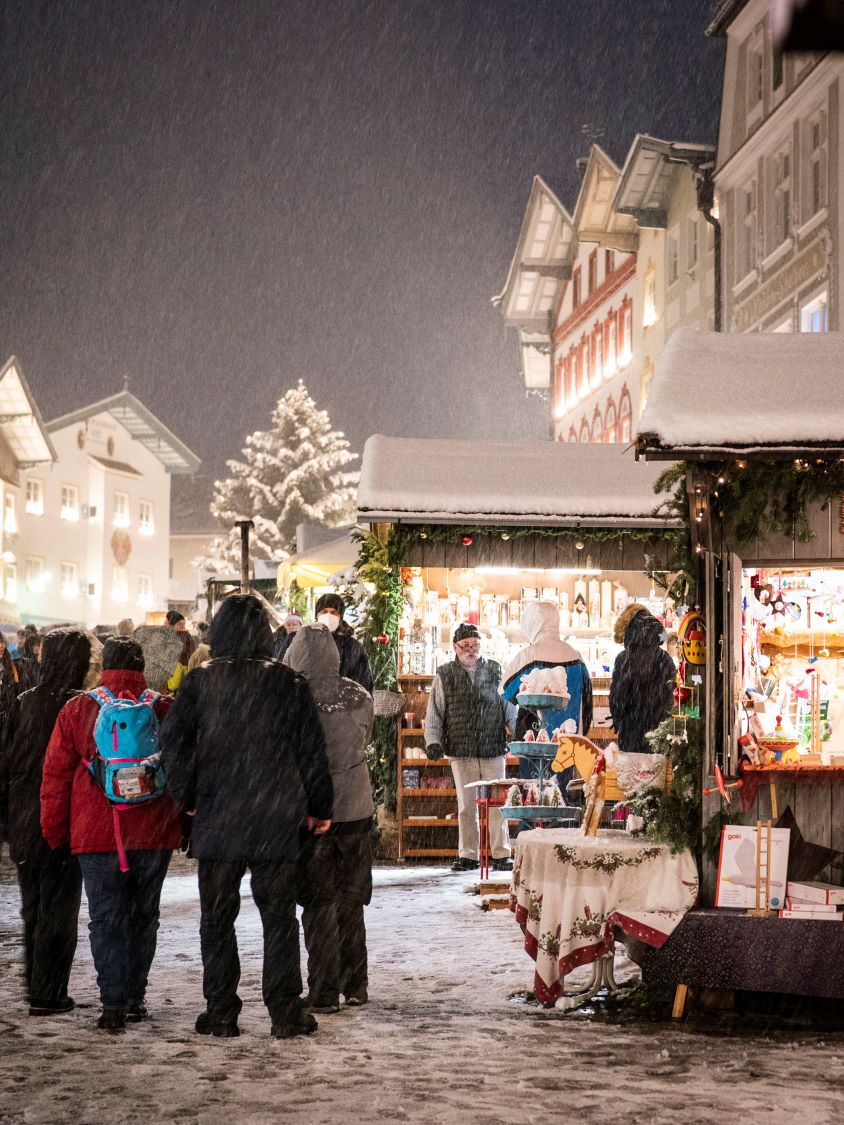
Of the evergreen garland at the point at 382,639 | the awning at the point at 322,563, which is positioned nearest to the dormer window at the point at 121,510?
the awning at the point at 322,563

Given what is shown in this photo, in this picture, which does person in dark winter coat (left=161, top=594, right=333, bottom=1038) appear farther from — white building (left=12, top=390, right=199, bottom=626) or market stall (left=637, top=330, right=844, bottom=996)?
white building (left=12, top=390, right=199, bottom=626)

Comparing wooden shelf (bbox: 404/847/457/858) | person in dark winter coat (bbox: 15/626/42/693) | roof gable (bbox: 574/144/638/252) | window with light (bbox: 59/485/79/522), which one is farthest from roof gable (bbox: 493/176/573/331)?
window with light (bbox: 59/485/79/522)

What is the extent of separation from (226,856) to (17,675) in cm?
869

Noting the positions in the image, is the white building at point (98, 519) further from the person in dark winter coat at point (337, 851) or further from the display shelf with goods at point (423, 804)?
the person in dark winter coat at point (337, 851)

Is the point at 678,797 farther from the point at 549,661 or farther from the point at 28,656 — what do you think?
the point at 28,656

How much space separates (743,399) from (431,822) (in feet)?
24.7

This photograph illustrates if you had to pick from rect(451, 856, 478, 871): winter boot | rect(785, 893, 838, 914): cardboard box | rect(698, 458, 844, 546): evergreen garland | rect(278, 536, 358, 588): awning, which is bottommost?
rect(451, 856, 478, 871): winter boot

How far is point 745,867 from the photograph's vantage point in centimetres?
758

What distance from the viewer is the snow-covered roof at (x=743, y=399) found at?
745 cm

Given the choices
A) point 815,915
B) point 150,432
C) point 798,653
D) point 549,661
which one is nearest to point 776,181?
point 549,661

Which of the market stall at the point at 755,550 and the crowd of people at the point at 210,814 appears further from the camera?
the market stall at the point at 755,550

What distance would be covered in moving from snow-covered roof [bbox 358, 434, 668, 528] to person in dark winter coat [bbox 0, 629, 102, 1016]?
6.27 meters

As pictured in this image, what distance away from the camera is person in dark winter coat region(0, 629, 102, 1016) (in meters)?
7.38

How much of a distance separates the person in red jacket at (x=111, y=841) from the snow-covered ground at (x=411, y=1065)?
0.77 feet
